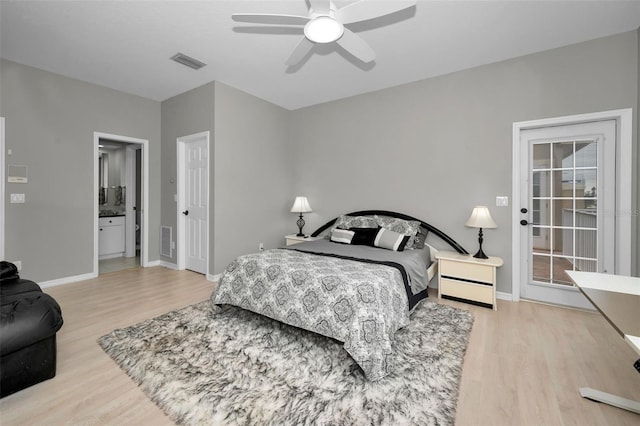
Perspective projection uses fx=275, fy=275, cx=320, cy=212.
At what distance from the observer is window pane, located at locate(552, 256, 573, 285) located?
3.09m

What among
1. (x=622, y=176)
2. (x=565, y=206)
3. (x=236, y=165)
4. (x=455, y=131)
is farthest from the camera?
(x=236, y=165)

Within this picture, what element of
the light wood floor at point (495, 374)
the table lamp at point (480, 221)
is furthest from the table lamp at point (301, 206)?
the table lamp at point (480, 221)

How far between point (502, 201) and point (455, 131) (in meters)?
1.05

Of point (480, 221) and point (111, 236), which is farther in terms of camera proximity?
point (111, 236)

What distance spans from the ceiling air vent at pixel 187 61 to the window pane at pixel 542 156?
4165 mm

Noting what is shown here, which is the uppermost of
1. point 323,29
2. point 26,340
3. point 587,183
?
A: point 323,29

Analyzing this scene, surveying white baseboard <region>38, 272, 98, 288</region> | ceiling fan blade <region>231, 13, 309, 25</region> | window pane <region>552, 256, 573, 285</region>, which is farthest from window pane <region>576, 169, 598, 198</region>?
white baseboard <region>38, 272, 98, 288</region>

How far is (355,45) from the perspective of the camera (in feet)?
7.92

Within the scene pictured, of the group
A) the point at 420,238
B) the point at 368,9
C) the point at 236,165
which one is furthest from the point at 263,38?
the point at 420,238

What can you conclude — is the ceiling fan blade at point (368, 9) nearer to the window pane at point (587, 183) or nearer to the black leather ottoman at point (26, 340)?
the window pane at point (587, 183)

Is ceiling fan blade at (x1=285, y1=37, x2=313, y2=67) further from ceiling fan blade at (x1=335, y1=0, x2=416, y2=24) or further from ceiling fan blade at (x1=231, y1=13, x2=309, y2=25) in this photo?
ceiling fan blade at (x1=335, y1=0, x2=416, y2=24)

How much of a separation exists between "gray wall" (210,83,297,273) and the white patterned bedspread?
158 cm

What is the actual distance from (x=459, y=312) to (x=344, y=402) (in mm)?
1836

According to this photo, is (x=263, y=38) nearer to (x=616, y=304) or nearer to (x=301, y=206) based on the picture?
(x=301, y=206)
